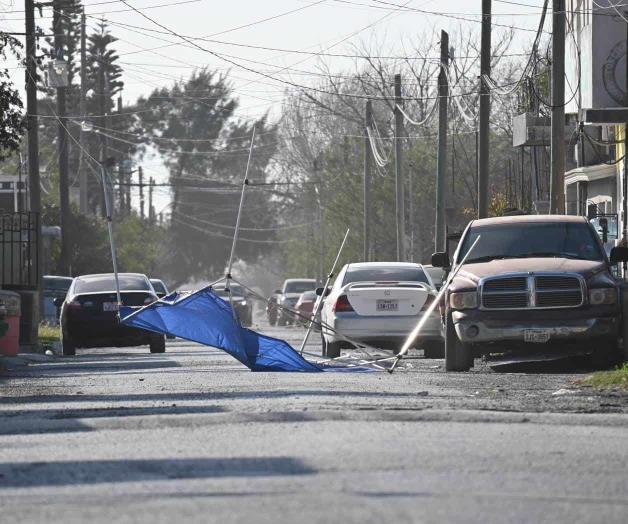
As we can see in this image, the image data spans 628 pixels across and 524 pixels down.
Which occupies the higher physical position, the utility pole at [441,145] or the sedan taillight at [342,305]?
the utility pole at [441,145]

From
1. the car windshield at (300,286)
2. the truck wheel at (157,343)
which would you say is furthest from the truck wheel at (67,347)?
the car windshield at (300,286)

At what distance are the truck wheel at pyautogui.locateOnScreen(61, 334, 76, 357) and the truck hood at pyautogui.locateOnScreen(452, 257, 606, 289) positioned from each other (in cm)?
1120

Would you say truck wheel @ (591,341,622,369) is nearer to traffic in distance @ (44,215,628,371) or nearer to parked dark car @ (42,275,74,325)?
traffic in distance @ (44,215,628,371)

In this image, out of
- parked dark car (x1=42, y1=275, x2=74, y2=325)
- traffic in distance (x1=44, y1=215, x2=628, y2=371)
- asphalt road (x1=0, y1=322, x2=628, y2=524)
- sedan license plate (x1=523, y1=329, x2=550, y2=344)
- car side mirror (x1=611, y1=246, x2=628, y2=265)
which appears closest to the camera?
asphalt road (x1=0, y1=322, x2=628, y2=524)

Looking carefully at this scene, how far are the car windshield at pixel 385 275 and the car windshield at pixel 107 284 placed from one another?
582 cm

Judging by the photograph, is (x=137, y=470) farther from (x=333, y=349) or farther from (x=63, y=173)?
(x=63, y=173)

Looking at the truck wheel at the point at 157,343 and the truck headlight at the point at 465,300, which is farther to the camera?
the truck wheel at the point at 157,343

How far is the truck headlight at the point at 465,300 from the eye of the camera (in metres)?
19.0

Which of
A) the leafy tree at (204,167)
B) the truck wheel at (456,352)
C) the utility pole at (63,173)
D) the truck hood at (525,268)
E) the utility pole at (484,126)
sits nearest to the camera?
the truck hood at (525,268)

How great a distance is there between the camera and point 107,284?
2970 cm

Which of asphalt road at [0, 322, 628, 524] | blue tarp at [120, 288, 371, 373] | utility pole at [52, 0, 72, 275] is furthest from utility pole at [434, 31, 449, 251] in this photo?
asphalt road at [0, 322, 628, 524]

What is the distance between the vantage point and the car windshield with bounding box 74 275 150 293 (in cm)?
2941

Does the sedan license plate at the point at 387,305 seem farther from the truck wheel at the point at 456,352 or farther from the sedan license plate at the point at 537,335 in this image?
the sedan license plate at the point at 537,335

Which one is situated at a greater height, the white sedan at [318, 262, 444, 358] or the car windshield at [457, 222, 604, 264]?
the car windshield at [457, 222, 604, 264]
